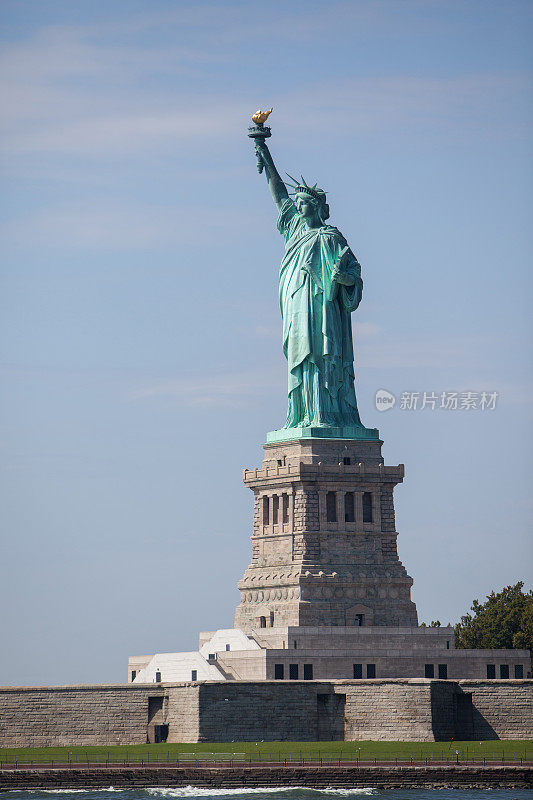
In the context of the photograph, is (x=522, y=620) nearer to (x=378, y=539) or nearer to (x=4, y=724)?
(x=378, y=539)

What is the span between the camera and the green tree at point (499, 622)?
341 feet

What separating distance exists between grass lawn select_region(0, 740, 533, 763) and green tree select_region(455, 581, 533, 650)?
22.3 metres

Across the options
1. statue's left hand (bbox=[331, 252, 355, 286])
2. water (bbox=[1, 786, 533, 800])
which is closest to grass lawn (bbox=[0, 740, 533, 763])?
water (bbox=[1, 786, 533, 800])

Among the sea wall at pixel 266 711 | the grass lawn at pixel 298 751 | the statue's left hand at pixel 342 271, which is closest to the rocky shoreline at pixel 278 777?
the grass lawn at pixel 298 751

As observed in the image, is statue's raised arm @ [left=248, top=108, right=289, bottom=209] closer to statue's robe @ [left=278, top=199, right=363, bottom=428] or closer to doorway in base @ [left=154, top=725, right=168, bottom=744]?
statue's robe @ [left=278, top=199, right=363, bottom=428]

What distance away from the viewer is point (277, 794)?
73.8 m

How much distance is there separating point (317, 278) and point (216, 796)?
2857 centimetres

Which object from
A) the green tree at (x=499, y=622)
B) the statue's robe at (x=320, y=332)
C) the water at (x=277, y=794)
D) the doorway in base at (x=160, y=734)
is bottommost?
the water at (x=277, y=794)

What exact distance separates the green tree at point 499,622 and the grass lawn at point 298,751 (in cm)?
2226

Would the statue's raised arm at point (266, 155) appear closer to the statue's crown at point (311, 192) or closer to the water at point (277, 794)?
the statue's crown at point (311, 192)

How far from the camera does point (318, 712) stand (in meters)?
83.1

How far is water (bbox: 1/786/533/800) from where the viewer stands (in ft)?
239

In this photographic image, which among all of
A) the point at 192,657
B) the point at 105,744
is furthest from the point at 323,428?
the point at 105,744

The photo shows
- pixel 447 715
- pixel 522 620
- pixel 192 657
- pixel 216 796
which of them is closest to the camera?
pixel 216 796
